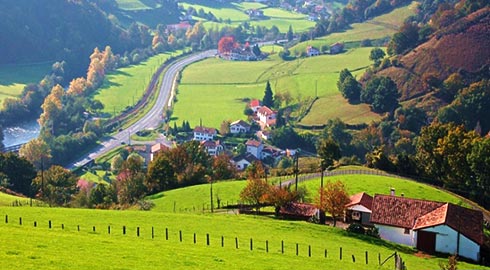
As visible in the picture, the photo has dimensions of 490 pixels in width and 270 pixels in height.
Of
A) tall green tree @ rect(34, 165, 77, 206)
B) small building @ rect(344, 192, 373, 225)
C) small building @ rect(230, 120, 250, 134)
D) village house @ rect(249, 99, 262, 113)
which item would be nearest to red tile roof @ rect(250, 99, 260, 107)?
village house @ rect(249, 99, 262, 113)

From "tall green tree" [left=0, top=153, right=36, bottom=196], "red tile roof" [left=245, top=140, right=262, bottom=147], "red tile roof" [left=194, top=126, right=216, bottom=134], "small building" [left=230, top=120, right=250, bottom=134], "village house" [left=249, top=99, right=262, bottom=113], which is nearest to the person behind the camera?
"tall green tree" [left=0, top=153, right=36, bottom=196]

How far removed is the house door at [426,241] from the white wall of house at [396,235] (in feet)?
2.53

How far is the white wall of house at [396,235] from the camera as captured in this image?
183 ft

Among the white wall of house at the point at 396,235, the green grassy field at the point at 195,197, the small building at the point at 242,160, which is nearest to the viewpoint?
the white wall of house at the point at 396,235

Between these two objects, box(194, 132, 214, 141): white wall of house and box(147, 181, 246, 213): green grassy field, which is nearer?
box(147, 181, 246, 213): green grassy field

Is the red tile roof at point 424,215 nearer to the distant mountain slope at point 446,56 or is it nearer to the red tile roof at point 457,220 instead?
the red tile roof at point 457,220

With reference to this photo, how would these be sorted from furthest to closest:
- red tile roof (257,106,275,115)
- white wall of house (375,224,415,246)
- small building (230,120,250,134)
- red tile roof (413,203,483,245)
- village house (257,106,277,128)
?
red tile roof (257,106,275,115)
village house (257,106,277,128)
small building (230,120,250,134)
white wall of house (375,224,415,246)
red tile roof (413,203,483,245)

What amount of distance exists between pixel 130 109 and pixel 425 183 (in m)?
94.7

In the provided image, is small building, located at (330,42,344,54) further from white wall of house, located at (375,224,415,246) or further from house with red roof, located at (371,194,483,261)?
white wall of house, located at (375,224,415,246)

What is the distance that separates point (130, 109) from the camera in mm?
157500

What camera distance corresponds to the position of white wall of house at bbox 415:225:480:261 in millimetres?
53219

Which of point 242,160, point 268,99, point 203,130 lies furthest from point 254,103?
point 242,160

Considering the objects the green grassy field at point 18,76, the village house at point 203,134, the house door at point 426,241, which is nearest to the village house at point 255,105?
the village house at point 203,134

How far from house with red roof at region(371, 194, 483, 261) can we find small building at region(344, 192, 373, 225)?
2.06m
